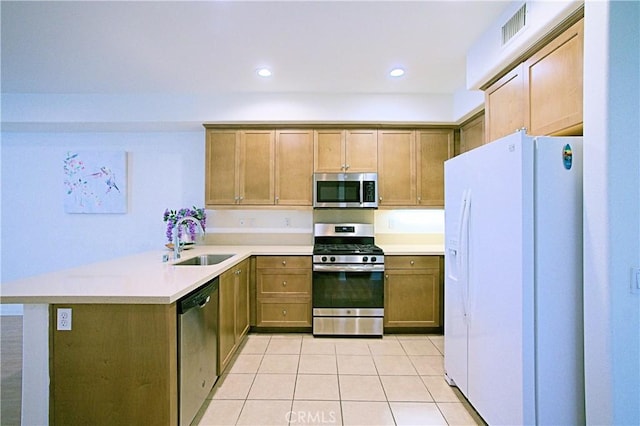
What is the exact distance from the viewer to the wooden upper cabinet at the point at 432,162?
343 cm

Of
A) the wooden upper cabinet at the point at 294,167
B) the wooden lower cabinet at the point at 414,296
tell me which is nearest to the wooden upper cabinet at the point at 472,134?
the wooden lower cabinet at the point at 414,296

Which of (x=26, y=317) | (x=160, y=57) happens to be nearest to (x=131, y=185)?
(x=160, y=57)

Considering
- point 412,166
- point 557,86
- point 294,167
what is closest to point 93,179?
point 294,167

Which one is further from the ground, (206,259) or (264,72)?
(264,72)

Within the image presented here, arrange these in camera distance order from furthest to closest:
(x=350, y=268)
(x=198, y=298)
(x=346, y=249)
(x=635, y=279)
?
(x=346, y=249), (x=350, y=268), (x=198, y=298), (x=635, y=279)

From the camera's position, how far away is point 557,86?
167cm

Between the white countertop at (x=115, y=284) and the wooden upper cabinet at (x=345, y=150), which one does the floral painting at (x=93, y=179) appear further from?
the wooden upper cabinet at (x=345, y=150)

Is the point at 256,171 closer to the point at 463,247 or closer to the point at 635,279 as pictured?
the point at 463,247

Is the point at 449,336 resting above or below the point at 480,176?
below

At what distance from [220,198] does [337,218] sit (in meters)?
1.42

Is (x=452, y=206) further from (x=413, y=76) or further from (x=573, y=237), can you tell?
(x=413, y=76)

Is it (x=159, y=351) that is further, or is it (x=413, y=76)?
(x=413, y=76)

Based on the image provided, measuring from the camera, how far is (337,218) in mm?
3654

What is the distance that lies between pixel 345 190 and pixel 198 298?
6.70ft
